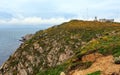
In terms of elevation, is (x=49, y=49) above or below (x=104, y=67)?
below

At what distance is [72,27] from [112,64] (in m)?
125

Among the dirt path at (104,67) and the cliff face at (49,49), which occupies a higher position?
the dirt path at (104,67)

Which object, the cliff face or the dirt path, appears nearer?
the dirt path

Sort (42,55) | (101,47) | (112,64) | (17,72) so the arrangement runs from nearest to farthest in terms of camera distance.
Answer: (112,64)
(101,47)
(17,72)
(42,55)

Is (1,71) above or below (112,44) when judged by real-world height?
below

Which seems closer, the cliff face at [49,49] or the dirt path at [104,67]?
the dirt path at [104,67]

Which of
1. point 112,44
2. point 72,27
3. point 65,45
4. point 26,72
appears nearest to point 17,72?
point 26,72

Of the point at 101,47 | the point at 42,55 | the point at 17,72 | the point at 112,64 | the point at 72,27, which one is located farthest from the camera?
the point at 72,27

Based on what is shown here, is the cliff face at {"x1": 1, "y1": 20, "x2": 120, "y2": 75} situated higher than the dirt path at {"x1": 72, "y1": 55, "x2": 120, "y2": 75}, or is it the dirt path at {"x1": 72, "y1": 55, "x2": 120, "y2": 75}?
the dirt path at {"x1": 72, "y1": 55, "x2": 120, "y2": 75}

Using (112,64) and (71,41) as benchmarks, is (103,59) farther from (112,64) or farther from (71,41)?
(71,41)

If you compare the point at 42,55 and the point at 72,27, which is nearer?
the point at 42,55

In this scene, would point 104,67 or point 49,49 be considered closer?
point 104,67

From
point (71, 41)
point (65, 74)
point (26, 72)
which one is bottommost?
point (26, 72)

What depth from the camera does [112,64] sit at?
34.9m
